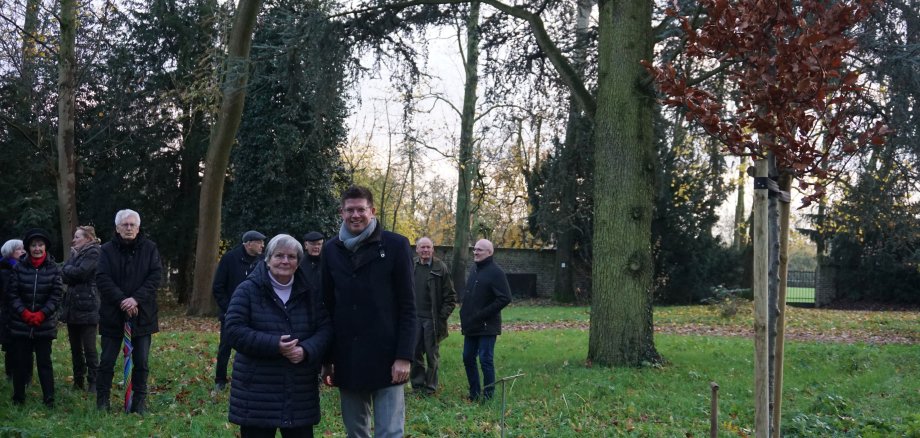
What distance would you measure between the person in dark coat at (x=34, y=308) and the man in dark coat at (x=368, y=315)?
534 cm

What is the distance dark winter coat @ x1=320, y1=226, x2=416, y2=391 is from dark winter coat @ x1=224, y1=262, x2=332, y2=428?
157 mm

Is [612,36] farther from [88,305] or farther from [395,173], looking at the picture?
[395,173]

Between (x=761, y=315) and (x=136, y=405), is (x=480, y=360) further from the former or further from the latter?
(x=761, y=315)

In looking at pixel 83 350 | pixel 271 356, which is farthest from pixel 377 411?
pixel 83 350

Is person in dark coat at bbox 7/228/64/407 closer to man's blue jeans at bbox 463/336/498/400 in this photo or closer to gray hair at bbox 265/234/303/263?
man's blue jeans at bbox 463/336/498/400

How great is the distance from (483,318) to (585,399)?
1.53 metres

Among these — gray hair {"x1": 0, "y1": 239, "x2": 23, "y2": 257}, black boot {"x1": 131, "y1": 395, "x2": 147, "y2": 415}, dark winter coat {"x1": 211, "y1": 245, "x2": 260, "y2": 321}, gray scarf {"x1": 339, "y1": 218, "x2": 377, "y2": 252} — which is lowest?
black boot {"x1": 131, "y1": 395, "x2": 147, "y2": 415}

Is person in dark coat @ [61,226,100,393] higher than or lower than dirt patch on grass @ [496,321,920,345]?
higher

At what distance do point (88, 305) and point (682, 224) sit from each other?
26.0 metres

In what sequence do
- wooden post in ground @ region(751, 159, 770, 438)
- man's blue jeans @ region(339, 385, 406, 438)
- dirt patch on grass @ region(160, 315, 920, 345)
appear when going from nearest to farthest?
1. wooden post in ground @ region(751, 159, 770, 438)
2. man's blue jeans @ region(339, 385, 406, 438)
3. dirt patch on grass @ region(160, 315, 920, 345)

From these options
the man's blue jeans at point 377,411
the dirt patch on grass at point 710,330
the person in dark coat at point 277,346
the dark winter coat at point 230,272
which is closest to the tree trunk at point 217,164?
the dirt patch on grass at point 710,330

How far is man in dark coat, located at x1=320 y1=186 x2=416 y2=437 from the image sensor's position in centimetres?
532

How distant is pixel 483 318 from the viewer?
31.7ft

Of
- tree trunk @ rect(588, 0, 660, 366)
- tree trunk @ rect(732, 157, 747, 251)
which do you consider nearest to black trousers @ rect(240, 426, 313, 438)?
tree trunk @ rect(588, 0, 660, 366)
